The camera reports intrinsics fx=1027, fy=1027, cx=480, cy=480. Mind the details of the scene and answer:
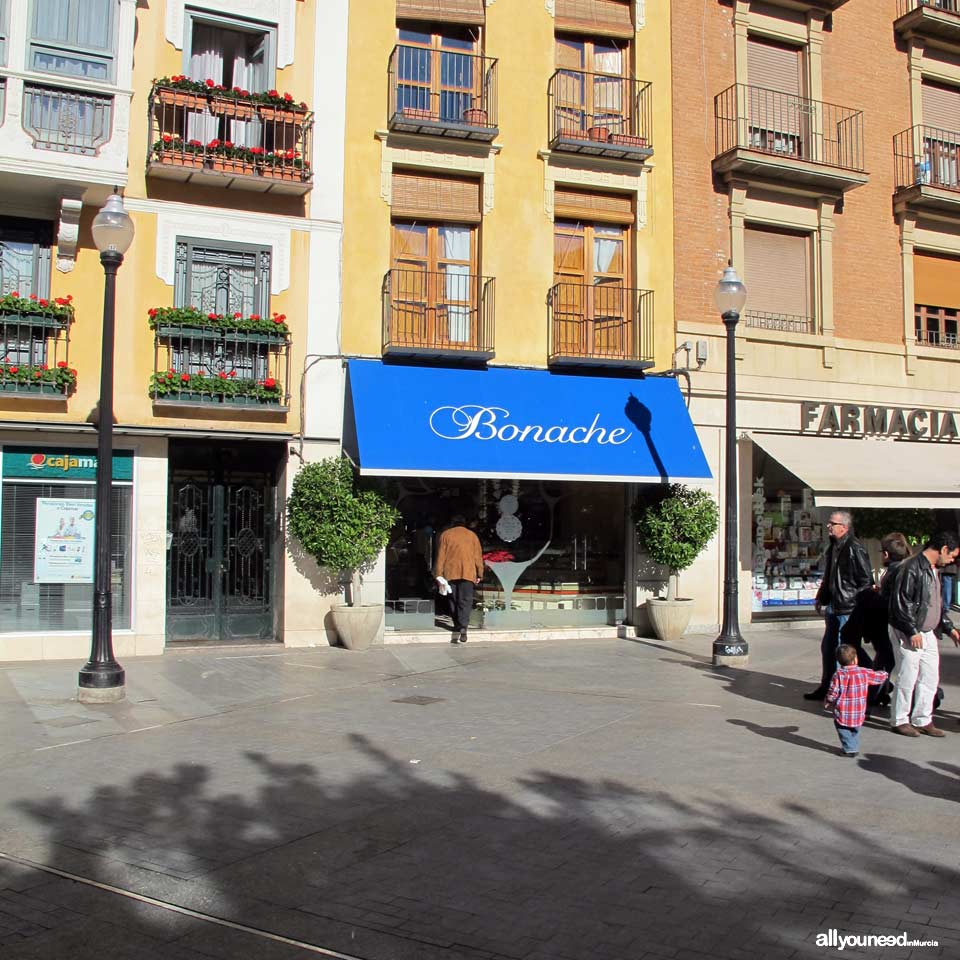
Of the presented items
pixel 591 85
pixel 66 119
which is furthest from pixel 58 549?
pixel 591 85

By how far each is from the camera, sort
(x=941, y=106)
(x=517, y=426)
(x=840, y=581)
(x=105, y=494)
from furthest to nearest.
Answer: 1. (x=941, y=106)
2. (x=517, y=426)
3. (x=105, y=494)
4. (x=840, y=581)

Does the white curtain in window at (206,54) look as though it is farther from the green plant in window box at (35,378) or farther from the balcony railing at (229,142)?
the green plant in window box at (35,378)

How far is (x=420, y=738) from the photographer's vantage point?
8672mm

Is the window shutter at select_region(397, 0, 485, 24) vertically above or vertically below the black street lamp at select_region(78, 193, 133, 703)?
above

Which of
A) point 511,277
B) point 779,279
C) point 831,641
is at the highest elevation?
point 779,279

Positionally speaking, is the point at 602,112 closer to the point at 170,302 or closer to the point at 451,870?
the point at 170,302

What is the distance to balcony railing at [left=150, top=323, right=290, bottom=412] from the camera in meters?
13.7

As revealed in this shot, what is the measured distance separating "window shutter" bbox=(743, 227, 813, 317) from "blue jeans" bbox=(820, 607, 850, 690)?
8.40 metres

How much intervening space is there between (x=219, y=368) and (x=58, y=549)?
317cm

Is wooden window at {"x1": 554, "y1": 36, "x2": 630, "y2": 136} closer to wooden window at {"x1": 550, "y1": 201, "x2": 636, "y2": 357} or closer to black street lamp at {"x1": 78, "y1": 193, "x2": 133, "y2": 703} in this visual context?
wooden window at {"x1": 550, "y1": 201, "x2": 636, "y2": 357}

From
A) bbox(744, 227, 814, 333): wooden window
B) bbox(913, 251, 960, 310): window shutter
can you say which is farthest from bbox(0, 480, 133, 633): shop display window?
bbox(913, 251, 960, 310): window shutter

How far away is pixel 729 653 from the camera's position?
12.9 metres

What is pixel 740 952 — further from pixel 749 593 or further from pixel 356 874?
pixel 749 593

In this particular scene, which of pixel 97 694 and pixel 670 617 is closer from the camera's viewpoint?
pixel 97 694
